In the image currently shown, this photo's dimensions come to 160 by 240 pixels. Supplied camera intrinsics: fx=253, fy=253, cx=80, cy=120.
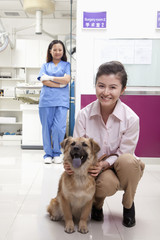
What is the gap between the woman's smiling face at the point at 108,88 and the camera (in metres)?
1.33

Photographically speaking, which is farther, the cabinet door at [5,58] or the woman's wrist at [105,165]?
the cabinet door at [5,58]

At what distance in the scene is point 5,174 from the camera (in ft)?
8.14

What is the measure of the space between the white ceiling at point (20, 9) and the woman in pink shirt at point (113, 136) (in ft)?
15.1

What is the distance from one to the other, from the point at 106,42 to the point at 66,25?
3955 millimetres

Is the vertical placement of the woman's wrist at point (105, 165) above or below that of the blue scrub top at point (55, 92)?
below

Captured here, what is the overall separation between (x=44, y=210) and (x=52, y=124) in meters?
1.70

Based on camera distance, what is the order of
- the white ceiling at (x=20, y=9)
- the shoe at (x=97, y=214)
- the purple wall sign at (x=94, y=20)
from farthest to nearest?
the white ceiling at (x=20, y=9), the purple wall sign at (x=94, y=20), the shoe at (x=97, y=214)

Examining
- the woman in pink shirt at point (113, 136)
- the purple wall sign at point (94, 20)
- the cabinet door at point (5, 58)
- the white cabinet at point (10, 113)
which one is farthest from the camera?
the white cabinet at point (10, 113)

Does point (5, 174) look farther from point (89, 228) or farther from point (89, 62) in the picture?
point (89, 62)

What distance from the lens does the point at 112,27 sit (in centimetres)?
306

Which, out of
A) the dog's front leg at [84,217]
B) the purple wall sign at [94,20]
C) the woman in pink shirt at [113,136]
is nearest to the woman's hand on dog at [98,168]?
the woman in pink shirt at [113,136]

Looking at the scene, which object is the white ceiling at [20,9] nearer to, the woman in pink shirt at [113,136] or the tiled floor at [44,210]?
the tiled floor at [44,210]

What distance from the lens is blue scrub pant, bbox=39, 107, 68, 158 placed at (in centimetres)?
313

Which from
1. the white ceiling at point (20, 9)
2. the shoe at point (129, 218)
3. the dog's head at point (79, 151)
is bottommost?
the shoe at point (129, 218)
